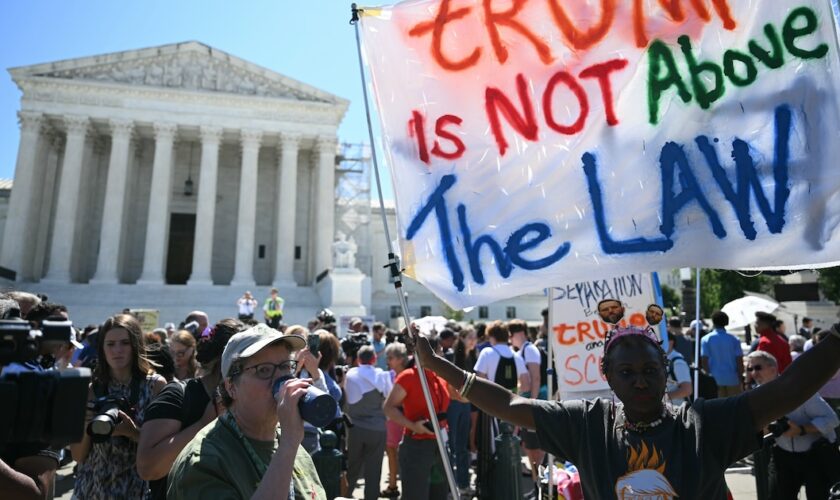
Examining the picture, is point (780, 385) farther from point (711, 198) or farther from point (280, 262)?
point (280, 262)

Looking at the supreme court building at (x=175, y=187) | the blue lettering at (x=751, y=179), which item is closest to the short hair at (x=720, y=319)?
the blue lettering at (x=751, y=179)

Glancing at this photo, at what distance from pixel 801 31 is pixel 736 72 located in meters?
0.33

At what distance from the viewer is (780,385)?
204 centimetres

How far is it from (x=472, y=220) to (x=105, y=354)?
247 cm

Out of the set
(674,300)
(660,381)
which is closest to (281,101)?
(660,381)

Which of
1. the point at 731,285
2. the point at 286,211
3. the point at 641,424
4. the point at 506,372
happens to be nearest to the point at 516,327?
the point at 506,372

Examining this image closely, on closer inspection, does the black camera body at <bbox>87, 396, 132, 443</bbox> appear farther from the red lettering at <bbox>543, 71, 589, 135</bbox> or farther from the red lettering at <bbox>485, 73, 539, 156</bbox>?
the red lettering at <bbox>543, 71, 589, 135</bbox>

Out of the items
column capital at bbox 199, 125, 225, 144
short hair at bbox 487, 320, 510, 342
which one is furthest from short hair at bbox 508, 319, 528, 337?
column capital at bbox 199, 125, 225, 144

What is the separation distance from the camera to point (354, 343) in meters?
7.04

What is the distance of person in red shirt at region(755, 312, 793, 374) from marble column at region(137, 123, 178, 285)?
93.2 feet

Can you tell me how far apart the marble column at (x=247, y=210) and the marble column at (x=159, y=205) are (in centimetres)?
379

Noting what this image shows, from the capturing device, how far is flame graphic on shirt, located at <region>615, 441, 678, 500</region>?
1.93 meters

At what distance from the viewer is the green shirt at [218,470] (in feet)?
5.85

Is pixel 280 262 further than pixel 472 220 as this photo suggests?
Yes
